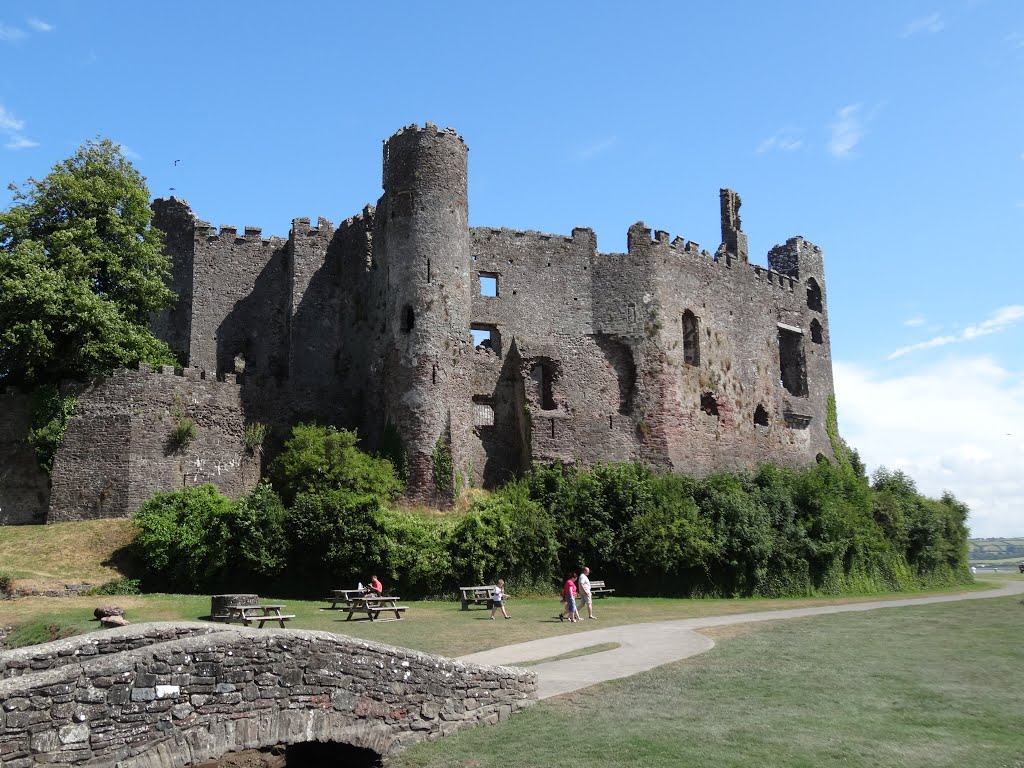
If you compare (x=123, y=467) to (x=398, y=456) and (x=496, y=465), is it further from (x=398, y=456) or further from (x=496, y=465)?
(x=496, y=465)

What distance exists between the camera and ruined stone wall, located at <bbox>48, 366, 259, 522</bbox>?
3033 centimetres

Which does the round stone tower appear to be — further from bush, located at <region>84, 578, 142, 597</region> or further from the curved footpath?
the curved footpath

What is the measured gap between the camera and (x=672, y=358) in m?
39.2

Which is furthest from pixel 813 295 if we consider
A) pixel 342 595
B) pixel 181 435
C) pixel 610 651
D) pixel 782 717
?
pixel 782 717

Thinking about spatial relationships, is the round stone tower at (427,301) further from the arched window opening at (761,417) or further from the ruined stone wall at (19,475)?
the arched window opening at (761,417)

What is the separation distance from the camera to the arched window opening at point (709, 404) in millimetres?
41062

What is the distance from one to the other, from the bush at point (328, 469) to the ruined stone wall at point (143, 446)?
2.19 meters

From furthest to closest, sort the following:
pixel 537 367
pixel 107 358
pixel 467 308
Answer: pixel 537 367
pixel 467 308
pixel 107 358

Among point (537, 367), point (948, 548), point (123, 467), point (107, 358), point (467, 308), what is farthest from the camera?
point (948, 548)

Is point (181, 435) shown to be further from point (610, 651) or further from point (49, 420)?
point (610, 651)

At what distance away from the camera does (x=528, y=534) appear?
30094 mm

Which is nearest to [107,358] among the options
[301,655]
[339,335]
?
[339,335]

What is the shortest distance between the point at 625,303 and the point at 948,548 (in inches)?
853

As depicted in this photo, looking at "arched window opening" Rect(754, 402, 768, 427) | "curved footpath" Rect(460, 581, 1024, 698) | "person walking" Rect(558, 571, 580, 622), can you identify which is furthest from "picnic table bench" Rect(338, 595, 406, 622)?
"arched window opening" Rect(754, 402, 768, 427)
